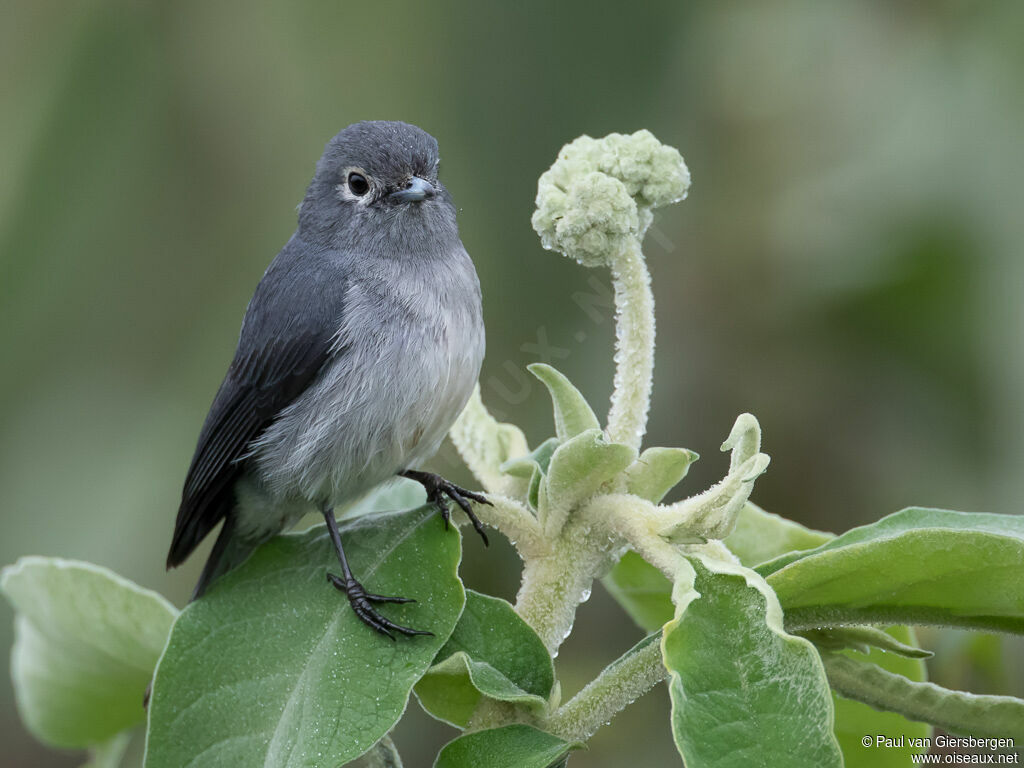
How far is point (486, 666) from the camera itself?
4.57 feet

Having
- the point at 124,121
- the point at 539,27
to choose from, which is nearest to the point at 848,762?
the point at 539,27

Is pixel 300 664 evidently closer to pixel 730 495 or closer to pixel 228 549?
pixel 730 495

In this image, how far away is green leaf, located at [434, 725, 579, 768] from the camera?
1284mm

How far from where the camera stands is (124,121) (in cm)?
403

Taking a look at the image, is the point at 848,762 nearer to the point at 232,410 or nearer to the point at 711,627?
the point at 711,627

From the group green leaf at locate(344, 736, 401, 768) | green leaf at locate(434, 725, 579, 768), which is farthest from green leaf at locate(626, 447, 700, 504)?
green leaf at locate(344, 736, 401, 768)

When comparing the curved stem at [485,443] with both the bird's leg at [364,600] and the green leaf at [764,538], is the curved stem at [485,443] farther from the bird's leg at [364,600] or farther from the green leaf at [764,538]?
the green leaf at [764,538]

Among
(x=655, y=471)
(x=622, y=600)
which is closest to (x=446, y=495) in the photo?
(x=622, y=600)

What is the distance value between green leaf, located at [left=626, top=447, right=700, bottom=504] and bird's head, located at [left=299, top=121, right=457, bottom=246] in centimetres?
121

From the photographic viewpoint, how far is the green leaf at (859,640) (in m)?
1.40

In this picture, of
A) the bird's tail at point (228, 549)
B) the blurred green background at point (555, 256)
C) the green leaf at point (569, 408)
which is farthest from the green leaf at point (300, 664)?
the blurred green background at point (555, 256)

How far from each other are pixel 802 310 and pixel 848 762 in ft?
6.17

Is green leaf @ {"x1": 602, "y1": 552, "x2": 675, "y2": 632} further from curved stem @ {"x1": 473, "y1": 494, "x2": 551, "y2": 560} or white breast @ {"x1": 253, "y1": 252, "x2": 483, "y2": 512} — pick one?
white breast @ {"x1": 253, "y1": 252, "x2": 483, "y2": 512}

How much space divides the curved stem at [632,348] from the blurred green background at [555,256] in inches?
64.6
